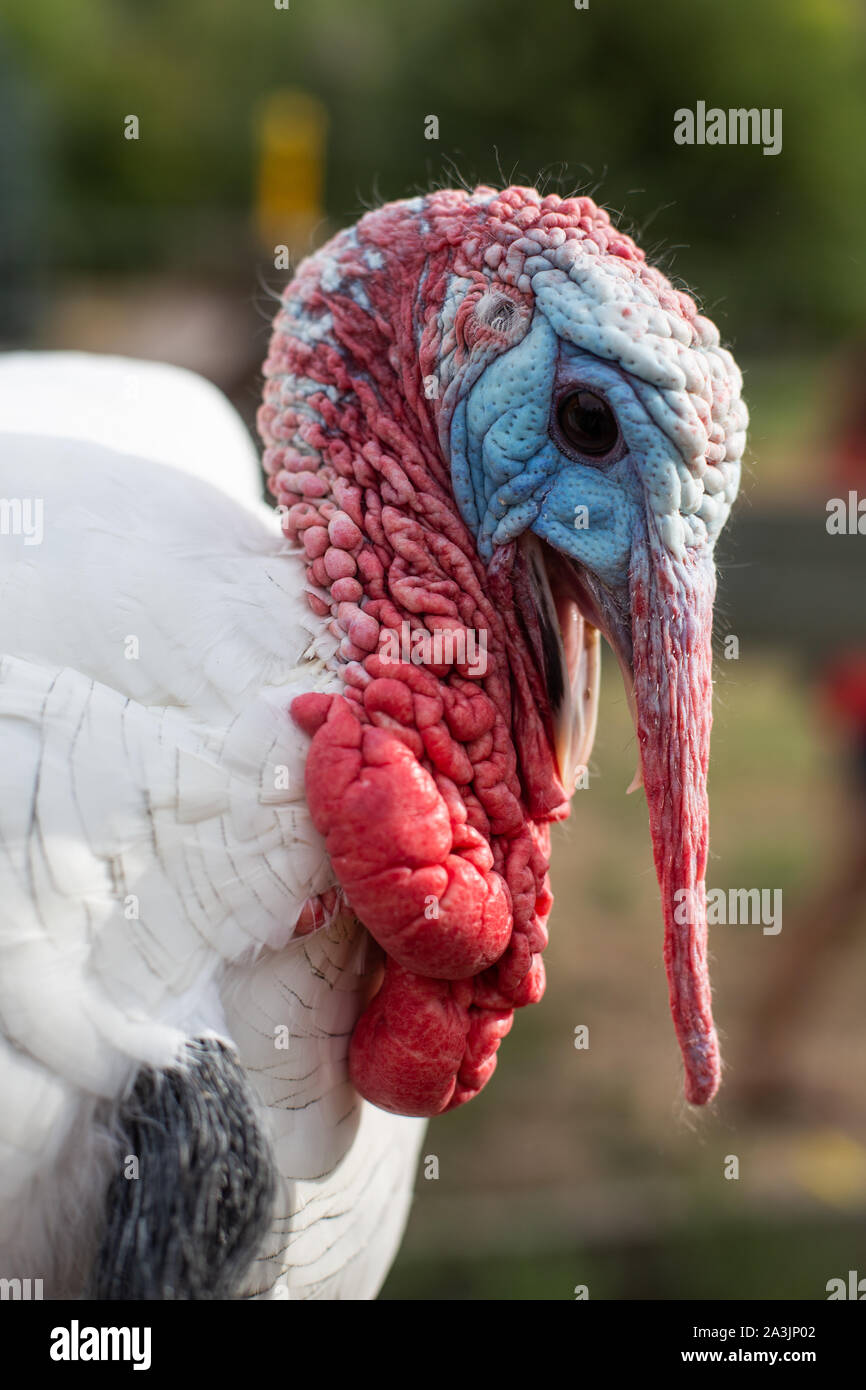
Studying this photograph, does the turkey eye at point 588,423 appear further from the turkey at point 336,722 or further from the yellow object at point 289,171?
the yellow object at point 289,171

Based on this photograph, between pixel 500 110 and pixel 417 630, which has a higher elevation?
pixel 500 110

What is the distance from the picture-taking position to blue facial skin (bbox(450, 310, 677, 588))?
1625 millimetres

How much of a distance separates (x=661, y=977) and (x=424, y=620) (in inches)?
198

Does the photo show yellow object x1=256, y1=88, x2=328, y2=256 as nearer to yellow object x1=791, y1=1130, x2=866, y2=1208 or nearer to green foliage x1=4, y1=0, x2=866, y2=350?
green foliage x1=4, y1=0, x2=866, y2=350

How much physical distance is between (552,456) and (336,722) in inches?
17.2

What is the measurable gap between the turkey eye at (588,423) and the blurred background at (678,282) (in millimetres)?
284

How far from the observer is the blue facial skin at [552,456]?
1625 mm

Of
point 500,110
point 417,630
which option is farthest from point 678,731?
point 500,110

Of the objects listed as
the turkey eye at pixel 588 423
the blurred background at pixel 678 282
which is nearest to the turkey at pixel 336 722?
the turkey eye at pixel 588 423

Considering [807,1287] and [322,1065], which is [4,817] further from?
[807,1287]

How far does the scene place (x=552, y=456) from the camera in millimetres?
1704

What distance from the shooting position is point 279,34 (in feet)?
55.4

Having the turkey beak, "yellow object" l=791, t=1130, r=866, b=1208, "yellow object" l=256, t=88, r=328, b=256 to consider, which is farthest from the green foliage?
the turkey beak

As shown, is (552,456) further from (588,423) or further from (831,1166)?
(831,1166)
